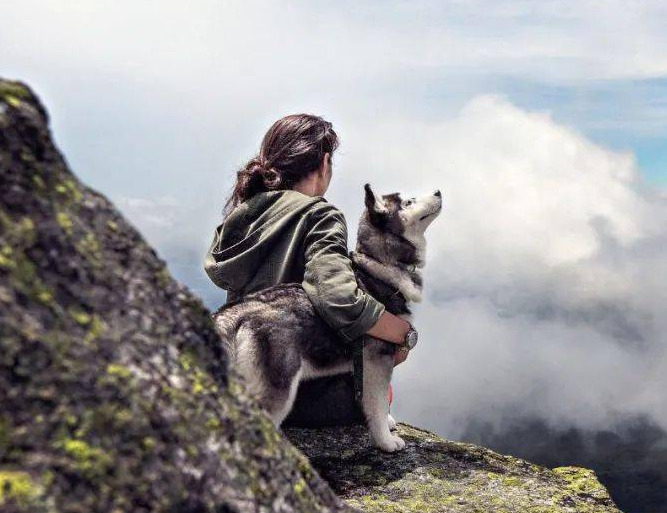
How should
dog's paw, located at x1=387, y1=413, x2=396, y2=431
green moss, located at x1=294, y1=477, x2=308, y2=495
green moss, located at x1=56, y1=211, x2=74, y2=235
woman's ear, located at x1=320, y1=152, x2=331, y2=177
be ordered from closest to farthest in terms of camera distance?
1. green moss, located at x1=56, y1=211, x2=74, y2=235
2. green moss, located at x1=294, y1=477, x2=308, y2=495
3. dog's paw, located at x1=387, y1=413, x2=396, y2=431
4. woman's ear, located at x1=320, y1=152, x2=331, y2=177

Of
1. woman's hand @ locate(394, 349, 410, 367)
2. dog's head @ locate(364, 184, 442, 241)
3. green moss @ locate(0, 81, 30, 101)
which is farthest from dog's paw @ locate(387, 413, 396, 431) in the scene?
green moss @ locate(0, 81, 30, 101)

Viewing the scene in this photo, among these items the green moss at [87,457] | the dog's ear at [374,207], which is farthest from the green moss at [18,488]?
the dog's ear at [374,207]

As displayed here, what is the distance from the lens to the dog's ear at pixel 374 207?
30.4ft

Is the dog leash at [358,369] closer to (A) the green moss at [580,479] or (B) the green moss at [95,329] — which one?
(A) the green moss at [580,479]

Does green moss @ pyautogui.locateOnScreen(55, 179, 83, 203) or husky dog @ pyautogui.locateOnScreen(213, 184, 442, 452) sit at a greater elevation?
husky dog @ pyautogui.locateOnScreen(213, 184, 442, 452)

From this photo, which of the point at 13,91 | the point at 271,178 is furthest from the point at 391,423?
the point at 13,91

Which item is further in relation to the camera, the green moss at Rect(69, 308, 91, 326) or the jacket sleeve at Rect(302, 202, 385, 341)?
the jacket sleeve at Rect(302, 202, 385, 341)

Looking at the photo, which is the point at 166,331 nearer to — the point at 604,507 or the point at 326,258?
the point at 326,258

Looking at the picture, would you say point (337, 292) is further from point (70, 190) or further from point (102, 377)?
point (102, 377)

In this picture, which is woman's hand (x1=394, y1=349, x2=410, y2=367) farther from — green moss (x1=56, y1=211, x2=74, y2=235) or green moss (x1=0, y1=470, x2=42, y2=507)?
green moss (x1=0, y1=470, x2=42, y2=507)

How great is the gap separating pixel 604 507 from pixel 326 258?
3740 mm

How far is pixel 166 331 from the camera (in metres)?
2.72

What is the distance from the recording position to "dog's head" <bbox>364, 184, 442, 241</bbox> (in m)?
9.35

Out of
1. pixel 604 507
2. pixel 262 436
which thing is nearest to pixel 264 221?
pixel 604 507
